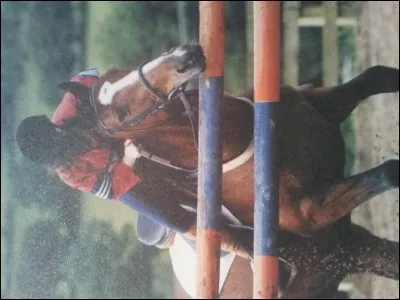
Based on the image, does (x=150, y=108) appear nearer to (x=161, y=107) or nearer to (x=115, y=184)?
(x=161, y=107)

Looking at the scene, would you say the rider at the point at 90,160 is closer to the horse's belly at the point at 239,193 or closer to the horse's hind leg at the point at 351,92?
the horse's belly at the point at 239,193

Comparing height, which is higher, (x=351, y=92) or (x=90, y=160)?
(x=351, y=92)

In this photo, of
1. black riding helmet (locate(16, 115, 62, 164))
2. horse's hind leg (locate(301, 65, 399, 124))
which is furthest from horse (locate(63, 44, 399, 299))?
black riding helmet (locate(16, 115, 62, 164))

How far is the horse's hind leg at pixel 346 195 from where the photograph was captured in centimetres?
138

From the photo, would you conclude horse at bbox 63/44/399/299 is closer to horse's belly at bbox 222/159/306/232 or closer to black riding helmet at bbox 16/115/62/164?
horse's belly at bbox 222/159/306/232

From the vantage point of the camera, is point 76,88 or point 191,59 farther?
point 76,88

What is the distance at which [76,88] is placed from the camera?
58.0 inches

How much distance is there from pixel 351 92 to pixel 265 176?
0.27m

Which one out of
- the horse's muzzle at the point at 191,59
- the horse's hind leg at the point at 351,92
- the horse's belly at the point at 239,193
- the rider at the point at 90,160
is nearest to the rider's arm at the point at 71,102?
the rider at the point at 90,160

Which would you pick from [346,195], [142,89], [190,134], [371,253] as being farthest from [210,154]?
[371,253]

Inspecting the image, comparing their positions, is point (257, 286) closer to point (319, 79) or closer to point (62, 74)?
point (319, 79)

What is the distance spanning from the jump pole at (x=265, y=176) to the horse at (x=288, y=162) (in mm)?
31

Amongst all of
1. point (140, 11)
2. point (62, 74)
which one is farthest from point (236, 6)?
point (62, 74)

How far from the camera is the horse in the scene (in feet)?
4.60
